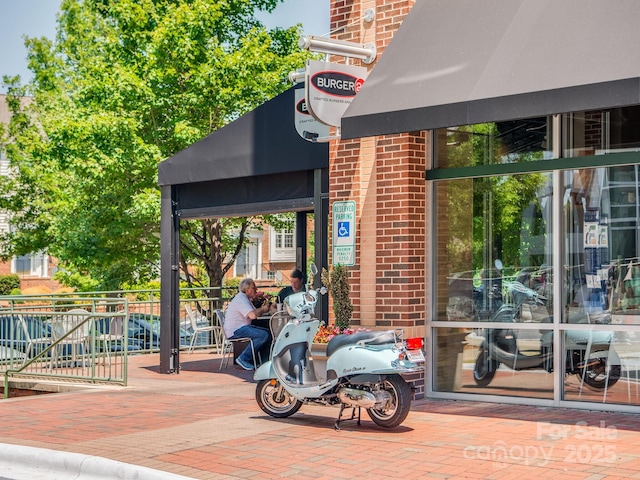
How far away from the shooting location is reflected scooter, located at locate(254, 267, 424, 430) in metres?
8.52

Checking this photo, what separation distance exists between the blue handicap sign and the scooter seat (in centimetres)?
235

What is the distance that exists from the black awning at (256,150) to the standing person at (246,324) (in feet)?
6.58

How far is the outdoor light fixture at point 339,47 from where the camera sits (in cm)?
1044

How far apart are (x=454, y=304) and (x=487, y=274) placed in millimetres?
542

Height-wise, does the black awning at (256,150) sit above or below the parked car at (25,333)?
above

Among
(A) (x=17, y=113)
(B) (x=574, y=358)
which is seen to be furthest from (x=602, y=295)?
(A) (x=17, y=113)

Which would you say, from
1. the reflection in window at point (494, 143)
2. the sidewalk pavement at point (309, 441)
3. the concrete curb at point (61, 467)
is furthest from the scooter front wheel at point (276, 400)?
the reflection in window at point (494, 143)

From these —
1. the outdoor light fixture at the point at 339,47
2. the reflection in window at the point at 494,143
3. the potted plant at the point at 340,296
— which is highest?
the outdoor light fixture at the point at 339,47

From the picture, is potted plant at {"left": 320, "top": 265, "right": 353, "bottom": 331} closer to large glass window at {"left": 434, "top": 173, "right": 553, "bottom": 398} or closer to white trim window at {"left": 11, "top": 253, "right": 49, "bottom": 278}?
large glass window at {"left": 434, "top": 173, "right": 553, "bottom": 398}

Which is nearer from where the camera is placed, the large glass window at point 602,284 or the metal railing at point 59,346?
the large glass window at point 602,284

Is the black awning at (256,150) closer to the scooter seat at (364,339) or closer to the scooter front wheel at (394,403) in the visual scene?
the scooter seat at (364,339)

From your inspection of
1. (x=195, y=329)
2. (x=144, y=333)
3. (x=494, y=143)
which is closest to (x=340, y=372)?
(x=494, y=143)

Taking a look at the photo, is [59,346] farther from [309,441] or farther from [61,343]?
[309,441]

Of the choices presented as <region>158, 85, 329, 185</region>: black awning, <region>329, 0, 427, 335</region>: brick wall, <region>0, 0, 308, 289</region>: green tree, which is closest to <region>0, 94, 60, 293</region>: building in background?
<region>0, 0, 308, 289</region>: green tree
